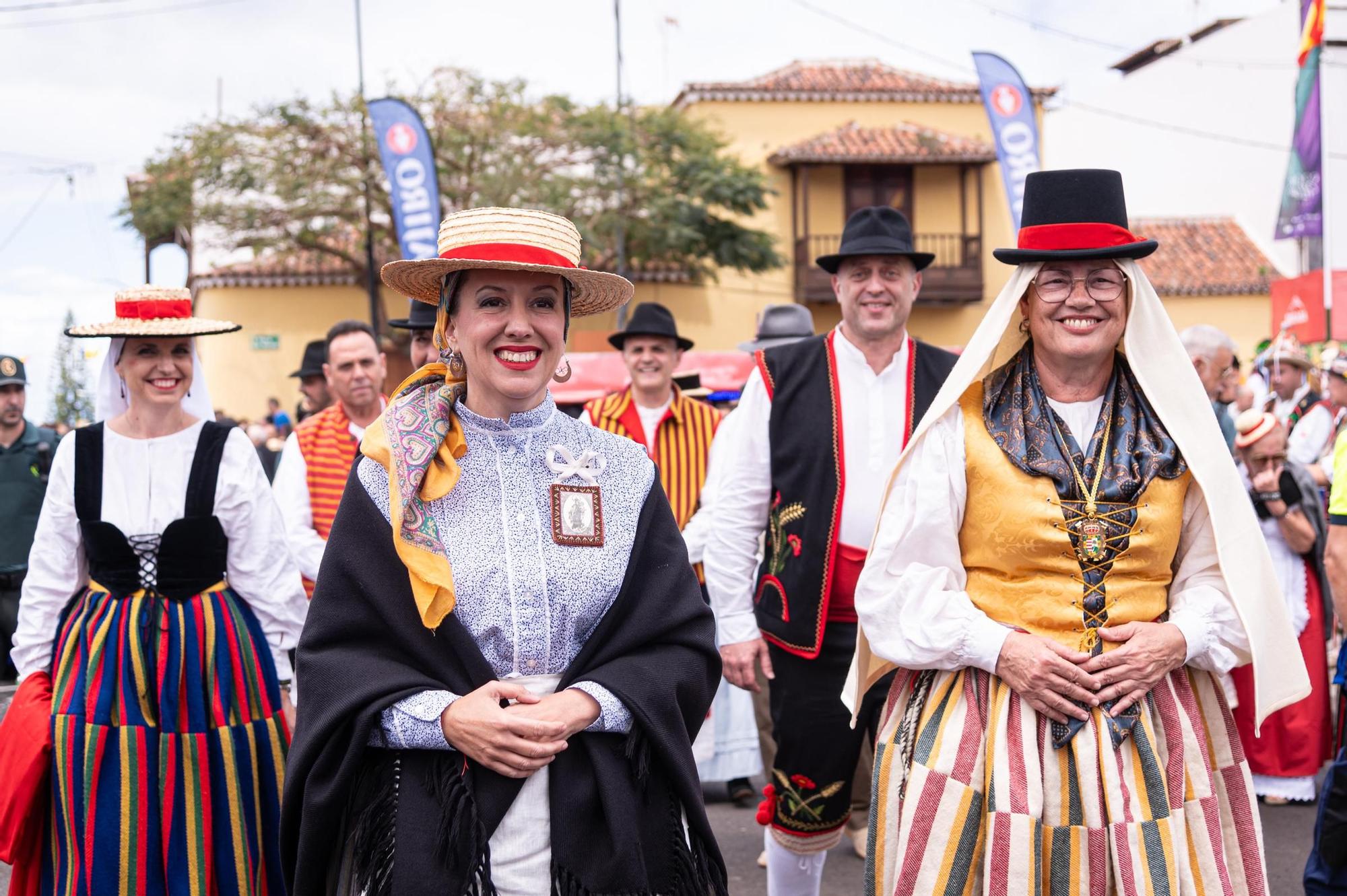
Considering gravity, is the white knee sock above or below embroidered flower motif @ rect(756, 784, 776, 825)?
below

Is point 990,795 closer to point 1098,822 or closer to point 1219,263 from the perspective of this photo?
point 1098,822

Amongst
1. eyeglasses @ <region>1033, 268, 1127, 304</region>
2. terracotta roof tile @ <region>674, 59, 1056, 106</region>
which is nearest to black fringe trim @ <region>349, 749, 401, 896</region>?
eyeglasses @ <region>1033, 268, 1127, 304</region>

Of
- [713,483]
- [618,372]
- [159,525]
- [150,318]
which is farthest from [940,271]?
[159,525]

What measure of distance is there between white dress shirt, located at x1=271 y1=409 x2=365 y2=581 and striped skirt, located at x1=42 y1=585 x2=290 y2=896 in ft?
3.97

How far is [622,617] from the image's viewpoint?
8.65 feet

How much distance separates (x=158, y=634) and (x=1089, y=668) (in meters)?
2.72

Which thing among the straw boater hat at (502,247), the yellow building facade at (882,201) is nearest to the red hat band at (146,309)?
the straw boater hat at (502,247)

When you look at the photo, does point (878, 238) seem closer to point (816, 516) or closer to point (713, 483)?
point (816, 516)

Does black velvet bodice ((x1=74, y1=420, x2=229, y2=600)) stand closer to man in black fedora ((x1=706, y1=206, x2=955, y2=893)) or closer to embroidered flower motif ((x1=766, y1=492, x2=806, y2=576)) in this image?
man in black fedora ((x1=706, y1=206, x2=955, y2=893))

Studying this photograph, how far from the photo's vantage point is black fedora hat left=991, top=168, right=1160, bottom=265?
118 inches

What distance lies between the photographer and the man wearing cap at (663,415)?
6.36 m

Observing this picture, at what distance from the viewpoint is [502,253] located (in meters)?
2.55

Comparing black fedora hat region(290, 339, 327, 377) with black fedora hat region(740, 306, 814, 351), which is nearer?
black fedora hat region(290, 339, 327, 377)

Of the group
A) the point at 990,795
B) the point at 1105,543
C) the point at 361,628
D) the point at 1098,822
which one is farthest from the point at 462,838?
the point at 1105,543
